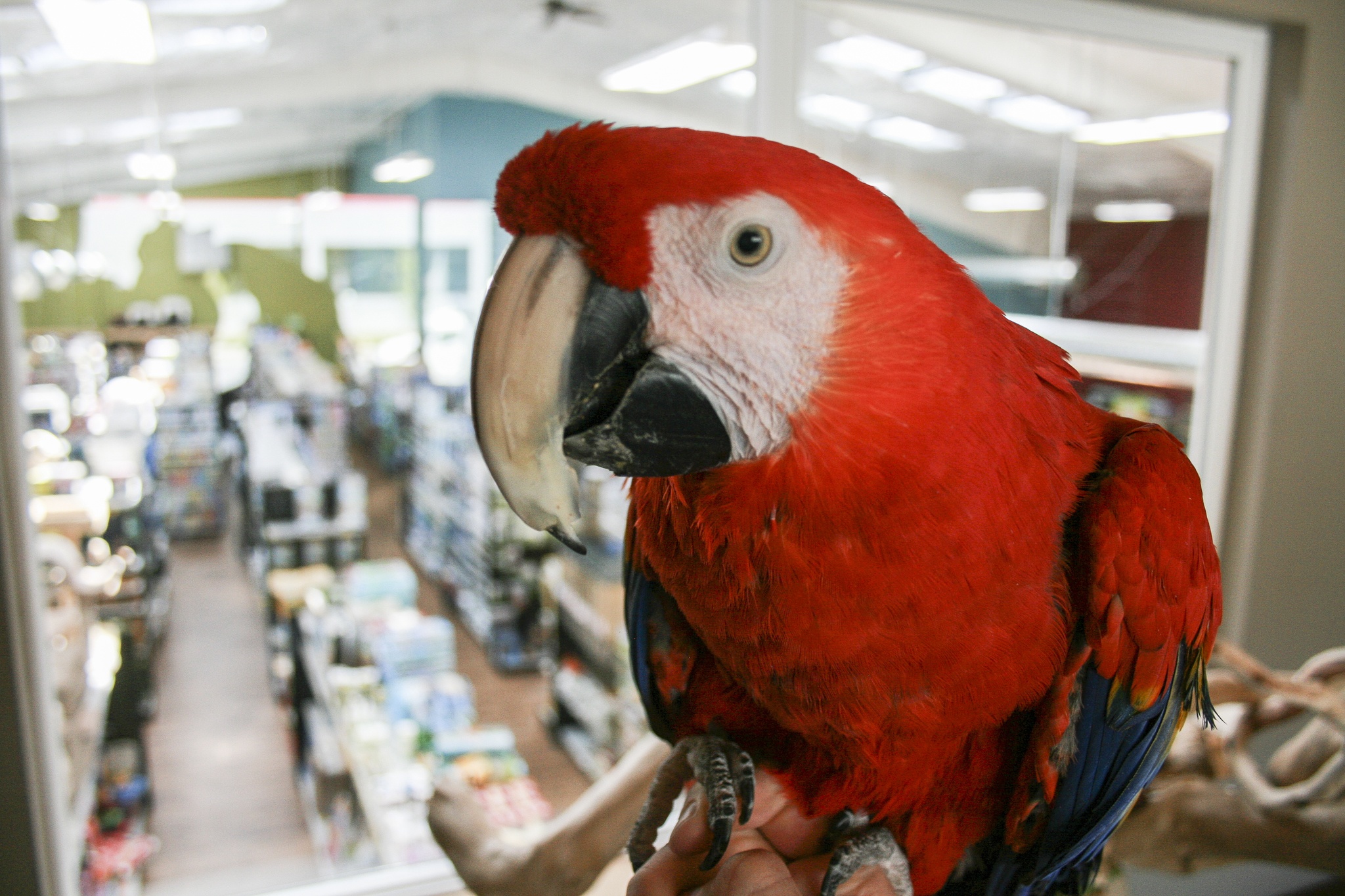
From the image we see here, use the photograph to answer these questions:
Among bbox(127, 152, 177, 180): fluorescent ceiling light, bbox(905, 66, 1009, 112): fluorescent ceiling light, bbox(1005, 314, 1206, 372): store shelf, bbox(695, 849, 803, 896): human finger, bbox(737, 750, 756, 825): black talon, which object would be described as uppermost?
bbox(905, 66, 1009, 112): fluorescent ceiling light

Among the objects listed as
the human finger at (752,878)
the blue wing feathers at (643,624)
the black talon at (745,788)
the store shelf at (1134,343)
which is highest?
the store shelf at (1134,343)

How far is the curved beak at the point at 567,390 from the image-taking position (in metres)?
0.49

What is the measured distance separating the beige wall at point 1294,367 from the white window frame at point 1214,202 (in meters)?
0.03

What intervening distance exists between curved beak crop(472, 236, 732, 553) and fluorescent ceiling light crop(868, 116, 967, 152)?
196 centimetres

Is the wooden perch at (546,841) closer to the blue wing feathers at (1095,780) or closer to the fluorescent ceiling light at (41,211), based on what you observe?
the blue wing feathers at (1095,780)

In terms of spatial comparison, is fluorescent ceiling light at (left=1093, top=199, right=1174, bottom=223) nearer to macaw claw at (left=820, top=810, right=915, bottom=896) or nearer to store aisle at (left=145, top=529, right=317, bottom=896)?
macaw claw at (left=820, top=810, right=915, bottom=896)

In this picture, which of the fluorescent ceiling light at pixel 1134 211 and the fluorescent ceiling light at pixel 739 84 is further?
the fluorescent ceiling light at pixel 1134 211

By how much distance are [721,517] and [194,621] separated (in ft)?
6.93

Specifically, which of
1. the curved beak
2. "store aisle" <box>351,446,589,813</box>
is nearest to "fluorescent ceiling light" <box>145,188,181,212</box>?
"store aisle" <box>351,446,589,813</box>

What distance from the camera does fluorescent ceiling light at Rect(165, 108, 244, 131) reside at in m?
1.93

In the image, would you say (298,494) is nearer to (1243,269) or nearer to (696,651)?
(696,651)

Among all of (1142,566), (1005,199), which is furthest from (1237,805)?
(1005,199)

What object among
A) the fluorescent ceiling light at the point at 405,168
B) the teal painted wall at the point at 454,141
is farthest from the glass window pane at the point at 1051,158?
the fluorescent ceiling light at the point at 405,168

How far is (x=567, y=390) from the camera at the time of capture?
0.50 metres
